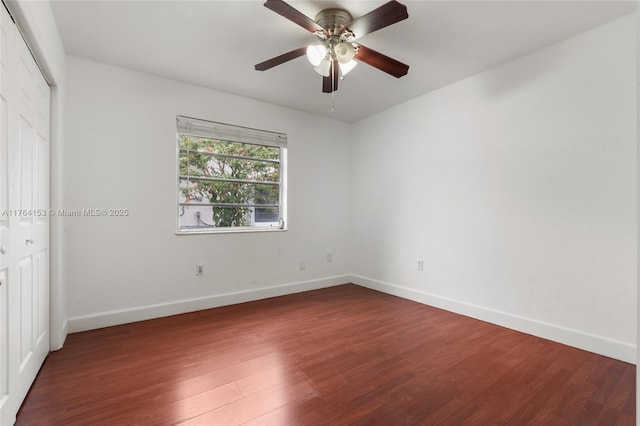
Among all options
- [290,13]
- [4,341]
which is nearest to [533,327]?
[290,13]

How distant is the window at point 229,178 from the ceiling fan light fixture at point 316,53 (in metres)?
1.66

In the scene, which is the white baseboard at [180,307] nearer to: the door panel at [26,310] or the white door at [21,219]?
the white door at [21,219]

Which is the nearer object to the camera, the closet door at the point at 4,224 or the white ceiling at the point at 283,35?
the closet door at the point at 4,224

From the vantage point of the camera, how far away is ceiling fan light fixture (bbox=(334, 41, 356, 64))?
83.3 inches

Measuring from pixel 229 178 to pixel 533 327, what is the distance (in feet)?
11.4

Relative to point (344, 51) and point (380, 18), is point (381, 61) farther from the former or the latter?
point (380, 18)

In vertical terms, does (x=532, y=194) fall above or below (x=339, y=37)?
below

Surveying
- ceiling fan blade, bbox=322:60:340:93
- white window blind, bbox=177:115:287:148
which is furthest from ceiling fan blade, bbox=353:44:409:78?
white window blind, bbox=177:115:287:148

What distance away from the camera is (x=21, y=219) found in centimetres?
163

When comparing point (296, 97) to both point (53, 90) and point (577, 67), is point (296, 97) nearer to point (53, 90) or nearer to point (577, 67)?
point (53, 90)

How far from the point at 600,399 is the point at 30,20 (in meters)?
3.84

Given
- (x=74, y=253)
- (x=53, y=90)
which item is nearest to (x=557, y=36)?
(x=53, y=90)

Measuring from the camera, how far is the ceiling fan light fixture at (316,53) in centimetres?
216

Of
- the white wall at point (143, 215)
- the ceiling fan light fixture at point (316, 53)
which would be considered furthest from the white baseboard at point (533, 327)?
the ceiling fan light fixture at point (316, 53)
